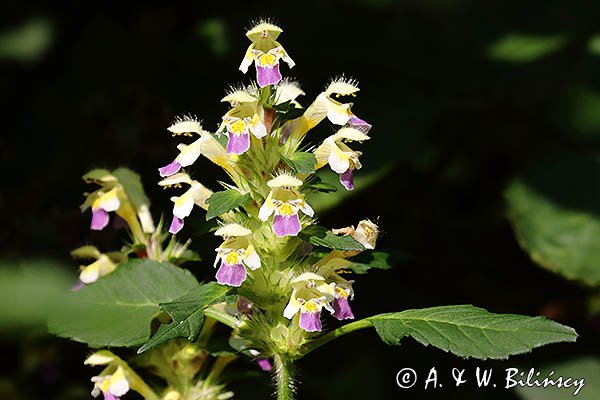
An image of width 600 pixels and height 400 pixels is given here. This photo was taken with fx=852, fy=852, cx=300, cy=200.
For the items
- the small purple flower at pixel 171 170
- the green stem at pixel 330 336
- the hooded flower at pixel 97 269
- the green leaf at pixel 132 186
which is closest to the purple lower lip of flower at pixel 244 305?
the green stem at pixel 330 336

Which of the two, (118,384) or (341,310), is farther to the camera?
(118,384)

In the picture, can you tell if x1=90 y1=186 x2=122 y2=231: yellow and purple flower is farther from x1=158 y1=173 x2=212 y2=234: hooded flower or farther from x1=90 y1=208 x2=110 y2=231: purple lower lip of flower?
x1=158 y1=173 x2=212 y2=234: hooded flower

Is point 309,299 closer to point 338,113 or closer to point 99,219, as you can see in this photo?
point 338,113

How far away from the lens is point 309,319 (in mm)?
1205

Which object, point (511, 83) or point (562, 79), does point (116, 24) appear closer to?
point (511, 83)

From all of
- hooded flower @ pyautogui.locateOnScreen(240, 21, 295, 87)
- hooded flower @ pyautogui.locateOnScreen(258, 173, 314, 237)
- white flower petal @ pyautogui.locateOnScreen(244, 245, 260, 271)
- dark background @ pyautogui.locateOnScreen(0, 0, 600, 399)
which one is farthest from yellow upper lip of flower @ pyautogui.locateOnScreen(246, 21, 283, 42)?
dark background @ pyautogui.locateOnScreen(0, 0, 600, 399)

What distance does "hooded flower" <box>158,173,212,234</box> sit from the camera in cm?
131

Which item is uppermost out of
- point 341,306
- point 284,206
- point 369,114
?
point 369,114

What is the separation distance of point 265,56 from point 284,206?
22 cm

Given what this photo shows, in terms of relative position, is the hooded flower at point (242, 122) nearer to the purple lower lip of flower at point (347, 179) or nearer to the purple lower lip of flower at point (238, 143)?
the purple lower lip of flower at point (238, 143)

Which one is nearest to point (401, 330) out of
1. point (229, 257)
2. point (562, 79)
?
point (229, 257)

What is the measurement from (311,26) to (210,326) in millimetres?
1532

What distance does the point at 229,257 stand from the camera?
123 cm

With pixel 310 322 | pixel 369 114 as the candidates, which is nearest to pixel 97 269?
pixel 310 322
